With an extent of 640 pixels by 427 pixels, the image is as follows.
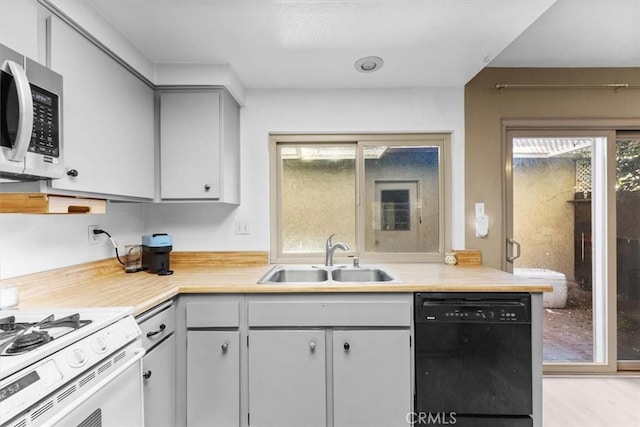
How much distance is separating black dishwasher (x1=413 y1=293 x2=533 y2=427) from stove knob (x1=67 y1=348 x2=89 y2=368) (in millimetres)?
1433

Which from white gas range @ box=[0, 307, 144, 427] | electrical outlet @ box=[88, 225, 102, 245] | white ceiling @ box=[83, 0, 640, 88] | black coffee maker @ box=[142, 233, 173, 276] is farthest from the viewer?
black coffee maker @ box=[142, 233, 173, 276]

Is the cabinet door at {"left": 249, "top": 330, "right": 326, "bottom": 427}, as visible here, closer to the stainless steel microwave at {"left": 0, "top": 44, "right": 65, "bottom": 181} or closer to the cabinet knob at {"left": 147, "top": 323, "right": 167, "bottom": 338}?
the cabinet knob at {"left": 147, "top": 323, "right": 167, "bottom": 338}

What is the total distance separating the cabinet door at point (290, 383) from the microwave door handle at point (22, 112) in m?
1.31

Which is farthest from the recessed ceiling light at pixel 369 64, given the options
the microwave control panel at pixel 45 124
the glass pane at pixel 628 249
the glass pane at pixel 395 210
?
the glass pane at pixel 628 249

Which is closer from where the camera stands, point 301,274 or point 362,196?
point 301,274

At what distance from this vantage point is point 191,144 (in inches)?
80.5

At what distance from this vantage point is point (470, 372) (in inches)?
65.1

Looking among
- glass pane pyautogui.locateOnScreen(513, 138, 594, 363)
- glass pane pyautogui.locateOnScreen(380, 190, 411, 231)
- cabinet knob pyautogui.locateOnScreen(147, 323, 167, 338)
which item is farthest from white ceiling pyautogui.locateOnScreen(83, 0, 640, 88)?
cabinet knob pyautogui.locateOnScreen(147, 323, 167, 338)

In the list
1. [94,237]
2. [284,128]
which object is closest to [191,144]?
[284,128]

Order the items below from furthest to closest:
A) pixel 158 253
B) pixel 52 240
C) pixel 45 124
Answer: pixel 158 253 < pixel 52 240 < pixel 45 124

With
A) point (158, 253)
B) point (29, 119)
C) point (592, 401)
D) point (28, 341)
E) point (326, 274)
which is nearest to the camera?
point (28, 341)

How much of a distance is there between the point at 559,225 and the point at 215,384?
2.71 meters

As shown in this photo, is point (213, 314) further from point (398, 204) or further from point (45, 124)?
point (398, 204)

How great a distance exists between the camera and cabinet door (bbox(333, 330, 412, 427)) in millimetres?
1653
